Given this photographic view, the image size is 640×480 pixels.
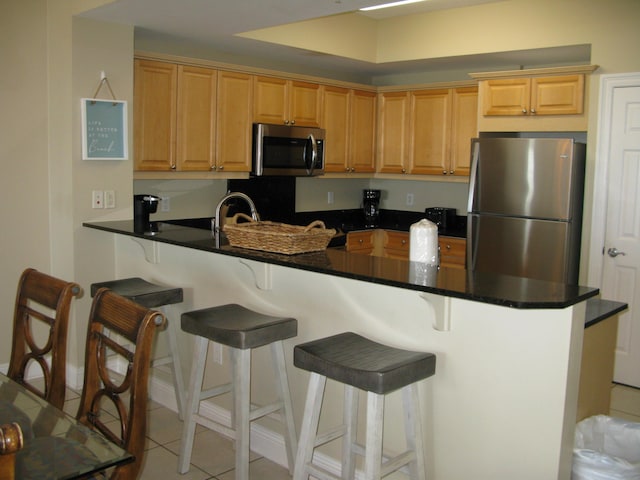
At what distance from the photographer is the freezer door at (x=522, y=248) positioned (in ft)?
13.8

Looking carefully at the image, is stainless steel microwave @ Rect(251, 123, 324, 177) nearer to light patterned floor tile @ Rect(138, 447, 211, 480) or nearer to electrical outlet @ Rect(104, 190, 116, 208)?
electrical outlet @ Rect(104, 190, 116, 208)

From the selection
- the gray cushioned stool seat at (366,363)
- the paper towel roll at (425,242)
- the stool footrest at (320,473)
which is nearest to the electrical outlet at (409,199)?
the paper towel roll at (425,242)

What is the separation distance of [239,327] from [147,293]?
0.81 meters

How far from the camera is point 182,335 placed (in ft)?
11.9

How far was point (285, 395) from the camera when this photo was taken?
2807 mm

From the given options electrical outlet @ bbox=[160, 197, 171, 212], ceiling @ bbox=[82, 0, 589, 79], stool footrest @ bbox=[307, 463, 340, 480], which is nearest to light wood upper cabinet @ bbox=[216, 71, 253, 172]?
ceiling @ bbox=[82, 0, 589, 79]

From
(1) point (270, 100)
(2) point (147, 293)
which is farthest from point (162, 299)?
(1) point (270, 100)

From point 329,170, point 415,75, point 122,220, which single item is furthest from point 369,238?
point 122,220

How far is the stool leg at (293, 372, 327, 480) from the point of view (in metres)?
2.36

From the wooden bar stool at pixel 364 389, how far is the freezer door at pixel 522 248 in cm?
214

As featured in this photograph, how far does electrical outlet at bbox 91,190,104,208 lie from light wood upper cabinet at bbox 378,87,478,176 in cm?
273

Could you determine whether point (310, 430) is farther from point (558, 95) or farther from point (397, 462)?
point (558, 95)

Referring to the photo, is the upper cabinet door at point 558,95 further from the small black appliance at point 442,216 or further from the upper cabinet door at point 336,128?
the upper cabinet door at point 336,128

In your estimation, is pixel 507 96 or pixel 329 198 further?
pixel 329 198
